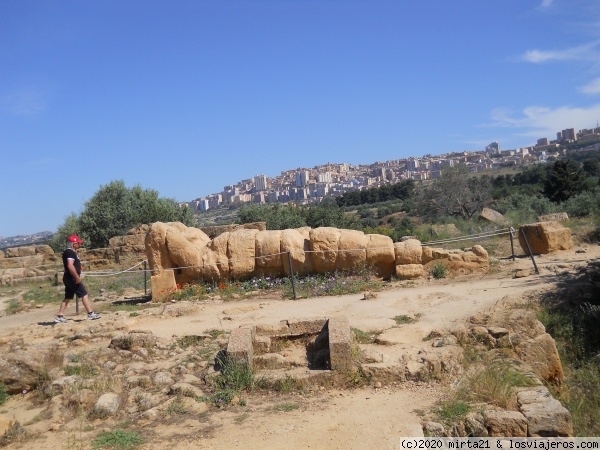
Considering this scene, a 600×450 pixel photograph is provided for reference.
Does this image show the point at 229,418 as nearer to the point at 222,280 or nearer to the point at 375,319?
the point at 375,319

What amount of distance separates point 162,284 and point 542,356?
28.3 ft

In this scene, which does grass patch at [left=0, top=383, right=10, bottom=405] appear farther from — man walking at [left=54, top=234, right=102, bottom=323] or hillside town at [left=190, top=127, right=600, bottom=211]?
hillside town at [left=190, top=127, right=600, bottom=211]

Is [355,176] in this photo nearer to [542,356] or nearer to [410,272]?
[410,272]

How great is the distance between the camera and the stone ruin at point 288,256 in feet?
40.8

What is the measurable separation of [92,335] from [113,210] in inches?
821

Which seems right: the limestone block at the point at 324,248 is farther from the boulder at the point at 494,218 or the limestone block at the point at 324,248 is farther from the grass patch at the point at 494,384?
the boulder at the point at 494,218

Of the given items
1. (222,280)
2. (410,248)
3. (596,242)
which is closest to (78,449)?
(222,280)

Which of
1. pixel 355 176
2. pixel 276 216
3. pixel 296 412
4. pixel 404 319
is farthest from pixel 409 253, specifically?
pixel 355 176

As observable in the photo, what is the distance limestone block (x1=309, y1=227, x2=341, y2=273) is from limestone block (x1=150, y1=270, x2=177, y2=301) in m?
3.49

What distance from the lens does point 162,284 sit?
41.3ft

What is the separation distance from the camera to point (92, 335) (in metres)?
8.56

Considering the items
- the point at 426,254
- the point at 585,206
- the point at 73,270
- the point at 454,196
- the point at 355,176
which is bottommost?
the point at 426,254

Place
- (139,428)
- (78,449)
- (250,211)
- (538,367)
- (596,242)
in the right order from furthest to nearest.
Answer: (250,211) → (596,242) → (538,367) → (139,428) → (78,449)

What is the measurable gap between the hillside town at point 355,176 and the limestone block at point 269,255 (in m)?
70.2
